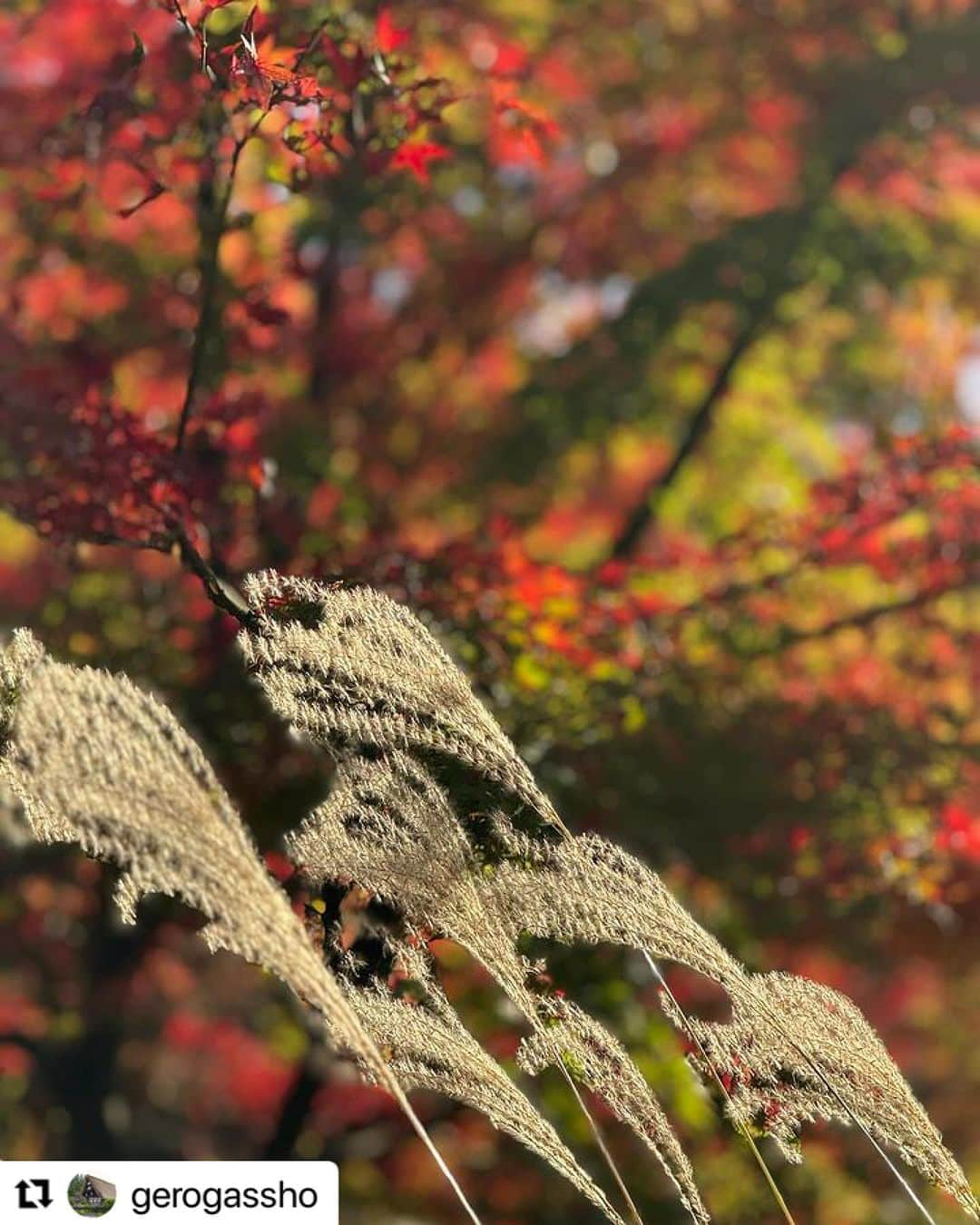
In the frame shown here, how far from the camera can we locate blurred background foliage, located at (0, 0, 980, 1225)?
2.03 m

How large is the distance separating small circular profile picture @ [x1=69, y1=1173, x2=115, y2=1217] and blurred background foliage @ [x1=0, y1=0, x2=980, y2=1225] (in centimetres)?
67

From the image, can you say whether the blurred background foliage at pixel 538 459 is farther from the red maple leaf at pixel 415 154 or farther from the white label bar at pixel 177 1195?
the white label bar at pixel 177 1195

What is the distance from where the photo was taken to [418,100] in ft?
6.09

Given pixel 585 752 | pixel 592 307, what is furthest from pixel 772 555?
pixel 592 307

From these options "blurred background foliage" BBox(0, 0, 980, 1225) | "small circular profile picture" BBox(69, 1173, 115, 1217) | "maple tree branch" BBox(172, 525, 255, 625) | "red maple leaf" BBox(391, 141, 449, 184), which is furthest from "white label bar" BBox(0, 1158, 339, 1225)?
"red maple leaf" BBox(391, 141, 449, 184)

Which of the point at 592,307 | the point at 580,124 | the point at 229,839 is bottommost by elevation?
the point at 229,839

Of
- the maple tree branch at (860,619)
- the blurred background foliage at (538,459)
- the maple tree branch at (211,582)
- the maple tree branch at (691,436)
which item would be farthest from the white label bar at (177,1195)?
the maple tree branch at (691,436)

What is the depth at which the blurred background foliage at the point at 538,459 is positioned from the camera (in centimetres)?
203

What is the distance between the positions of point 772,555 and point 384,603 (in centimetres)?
134

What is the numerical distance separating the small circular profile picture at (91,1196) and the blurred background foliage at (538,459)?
26.2 inches

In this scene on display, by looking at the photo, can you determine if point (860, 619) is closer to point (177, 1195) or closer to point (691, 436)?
point (691, 436)

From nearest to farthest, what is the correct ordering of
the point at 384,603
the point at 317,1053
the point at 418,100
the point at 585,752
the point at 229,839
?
the point at 229,839 < the point at 384,603 < the point at 418,100 < the point at 585,752 < the point at 317,1053

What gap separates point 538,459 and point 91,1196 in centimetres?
207

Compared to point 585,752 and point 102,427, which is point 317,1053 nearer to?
point 585,752
